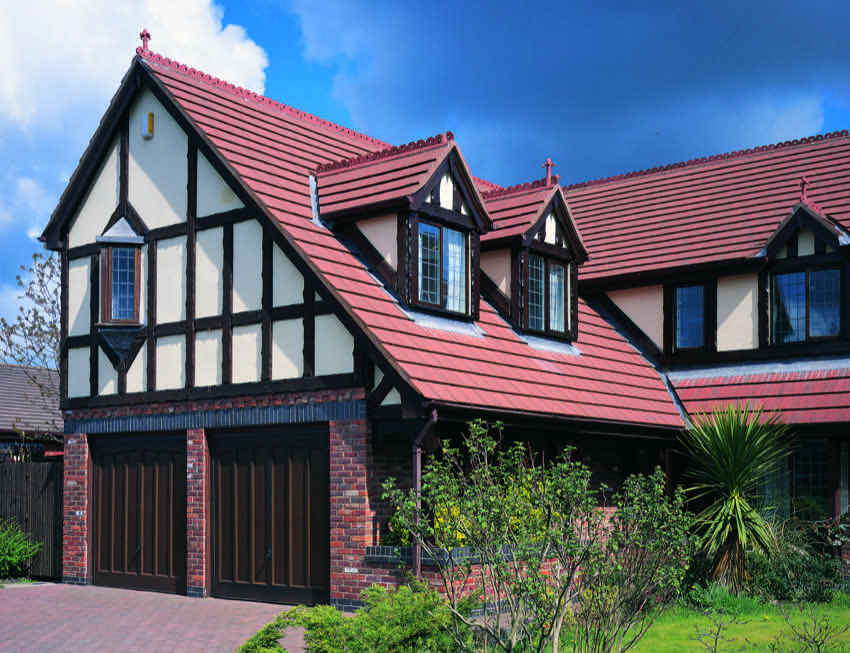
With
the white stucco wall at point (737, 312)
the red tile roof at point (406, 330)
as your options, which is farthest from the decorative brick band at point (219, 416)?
the white stucco wall at point (737, 312)

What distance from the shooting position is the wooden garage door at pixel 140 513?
1683 centimetres

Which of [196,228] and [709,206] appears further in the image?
[709,206]

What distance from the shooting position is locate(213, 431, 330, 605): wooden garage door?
1487 cm

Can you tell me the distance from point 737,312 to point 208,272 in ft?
32.9

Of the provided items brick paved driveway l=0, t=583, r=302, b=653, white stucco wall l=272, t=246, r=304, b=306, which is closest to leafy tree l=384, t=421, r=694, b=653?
brick paved driveway l=0, t=583, r=302, b=653

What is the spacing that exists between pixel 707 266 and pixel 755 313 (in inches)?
49.5

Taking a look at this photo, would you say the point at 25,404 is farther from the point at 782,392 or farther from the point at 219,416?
the point at 782,392

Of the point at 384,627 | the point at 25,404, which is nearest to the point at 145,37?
the point at 384,627

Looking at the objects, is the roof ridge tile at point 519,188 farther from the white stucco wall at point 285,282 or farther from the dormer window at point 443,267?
the white stucco wall at point 285,282

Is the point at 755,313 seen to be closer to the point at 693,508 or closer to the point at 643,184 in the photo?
the point at 693,508

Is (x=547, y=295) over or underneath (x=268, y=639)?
over

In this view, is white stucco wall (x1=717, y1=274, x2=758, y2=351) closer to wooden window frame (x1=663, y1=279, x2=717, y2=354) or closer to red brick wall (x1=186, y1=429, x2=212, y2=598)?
wooden window frame (x1=663, y1=279, x2=717, y2=354)

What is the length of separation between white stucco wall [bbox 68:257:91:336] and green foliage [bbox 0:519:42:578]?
12.8 feet

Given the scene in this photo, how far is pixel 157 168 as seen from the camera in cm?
1742
